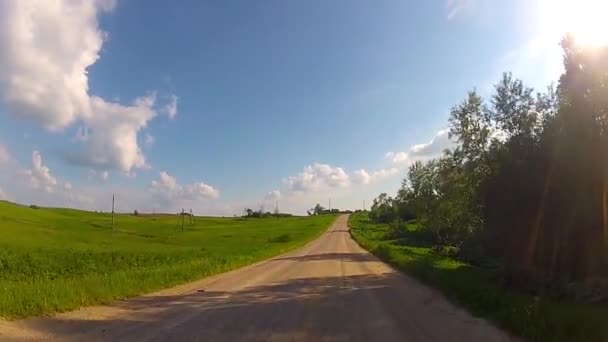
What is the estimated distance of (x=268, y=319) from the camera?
12305 mm

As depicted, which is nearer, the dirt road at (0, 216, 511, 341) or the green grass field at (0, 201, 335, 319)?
the dirt road at (0, 216, 511, 341)

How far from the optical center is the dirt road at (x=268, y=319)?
32.6ft

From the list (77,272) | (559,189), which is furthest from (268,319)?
(77,272)

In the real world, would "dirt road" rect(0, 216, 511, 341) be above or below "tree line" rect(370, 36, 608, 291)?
below

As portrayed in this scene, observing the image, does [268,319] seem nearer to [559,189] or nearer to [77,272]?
[559,189]

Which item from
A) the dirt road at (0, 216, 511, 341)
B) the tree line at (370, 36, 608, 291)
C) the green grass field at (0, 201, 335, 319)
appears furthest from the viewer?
the tree line at (370, 36, 608, 291)

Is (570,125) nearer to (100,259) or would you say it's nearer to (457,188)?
(457,188)

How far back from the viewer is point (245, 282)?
75.3ft

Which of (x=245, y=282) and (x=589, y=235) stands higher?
(x=589, y=235)

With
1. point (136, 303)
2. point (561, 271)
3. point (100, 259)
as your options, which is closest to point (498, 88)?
point (561, 271)

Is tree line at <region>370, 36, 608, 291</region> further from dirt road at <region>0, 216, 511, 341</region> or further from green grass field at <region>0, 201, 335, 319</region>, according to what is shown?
green grass field at <region>0, 201, 335, 319</region>

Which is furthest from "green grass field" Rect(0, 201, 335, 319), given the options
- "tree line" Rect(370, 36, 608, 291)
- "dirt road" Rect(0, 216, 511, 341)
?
"tree line" Rect(370, 36, 608, 291)

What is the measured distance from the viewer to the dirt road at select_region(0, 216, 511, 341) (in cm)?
993

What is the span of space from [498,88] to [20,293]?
2886 cm
